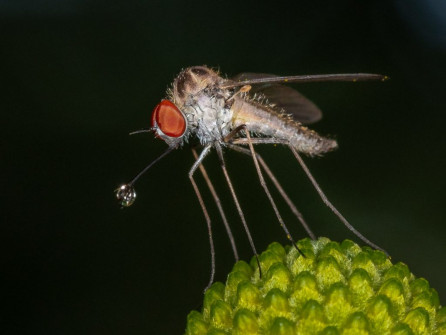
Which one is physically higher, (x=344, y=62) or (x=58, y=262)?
(x=344, y=62)

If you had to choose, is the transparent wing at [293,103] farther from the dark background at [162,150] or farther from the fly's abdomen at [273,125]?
the dark background at [162,150]

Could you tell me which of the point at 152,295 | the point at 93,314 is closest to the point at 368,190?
the point at 152,295

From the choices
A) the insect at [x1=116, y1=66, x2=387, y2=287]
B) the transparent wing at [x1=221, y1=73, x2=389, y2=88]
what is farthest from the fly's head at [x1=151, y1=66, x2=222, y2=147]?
the transparent wing at [x1=221, y1=73, x2=389, y2=88]

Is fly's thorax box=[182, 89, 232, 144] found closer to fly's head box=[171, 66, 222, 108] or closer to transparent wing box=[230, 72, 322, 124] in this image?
fly's head box=[171, 66, 222, 108]

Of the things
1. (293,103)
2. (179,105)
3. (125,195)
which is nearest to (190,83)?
(179,105)

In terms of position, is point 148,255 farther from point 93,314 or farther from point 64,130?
point 64,130

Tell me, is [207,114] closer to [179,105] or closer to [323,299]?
[179,105]

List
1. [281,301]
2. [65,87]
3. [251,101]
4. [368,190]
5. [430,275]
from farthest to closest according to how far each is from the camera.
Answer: [65,87] → [368,190] → [430,275] → [251,101] → [281,301]

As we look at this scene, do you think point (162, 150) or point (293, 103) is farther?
point (162, 150)
